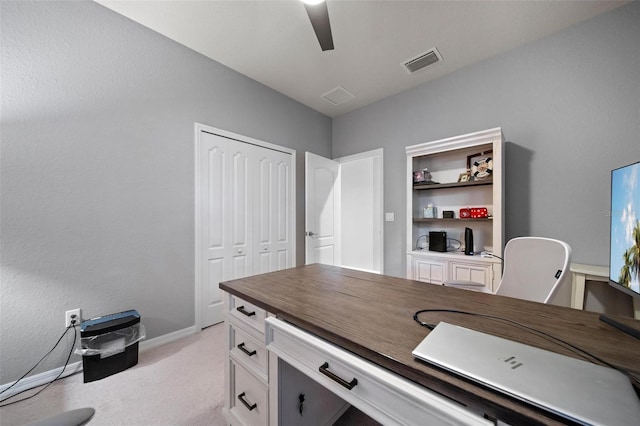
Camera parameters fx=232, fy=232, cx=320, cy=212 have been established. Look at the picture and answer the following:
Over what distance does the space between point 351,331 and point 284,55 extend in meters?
2.82

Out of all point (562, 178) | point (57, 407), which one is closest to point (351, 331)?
point (57, 407)

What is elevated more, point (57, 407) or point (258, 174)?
point (258, 174)

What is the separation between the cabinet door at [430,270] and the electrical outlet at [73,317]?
10.4 ft

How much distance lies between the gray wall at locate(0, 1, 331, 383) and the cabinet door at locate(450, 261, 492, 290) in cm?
281

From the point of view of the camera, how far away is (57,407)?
4.80ft

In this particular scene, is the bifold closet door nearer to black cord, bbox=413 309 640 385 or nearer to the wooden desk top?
the wooden desk top

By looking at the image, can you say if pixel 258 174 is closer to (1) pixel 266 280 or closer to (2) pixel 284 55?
(2) pixel 284 55

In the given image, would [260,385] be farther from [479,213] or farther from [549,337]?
[479,213]

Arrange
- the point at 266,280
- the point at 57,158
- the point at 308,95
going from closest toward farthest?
the point at 266,280 → the point at 57,158 → the point at 308,95

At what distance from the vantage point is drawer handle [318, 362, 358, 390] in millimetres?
655

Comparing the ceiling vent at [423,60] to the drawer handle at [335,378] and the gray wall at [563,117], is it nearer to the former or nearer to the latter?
the gray wall at [563,117]

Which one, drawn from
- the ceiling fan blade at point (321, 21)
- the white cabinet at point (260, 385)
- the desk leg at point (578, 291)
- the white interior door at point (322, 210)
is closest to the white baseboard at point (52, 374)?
the white cabinet at point (260, 385)

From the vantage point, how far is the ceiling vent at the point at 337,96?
3260 millimetres

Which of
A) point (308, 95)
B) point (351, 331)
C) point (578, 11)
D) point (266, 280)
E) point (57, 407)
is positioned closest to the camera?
point (351, 331)
